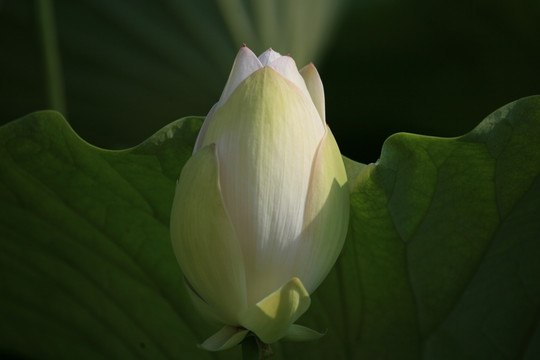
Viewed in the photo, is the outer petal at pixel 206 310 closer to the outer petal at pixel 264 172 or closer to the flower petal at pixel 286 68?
the outer petal at pixel 264 172

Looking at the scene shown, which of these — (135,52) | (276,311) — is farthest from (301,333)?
(135,52)

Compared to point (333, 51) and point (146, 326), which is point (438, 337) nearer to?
point (146, 326)

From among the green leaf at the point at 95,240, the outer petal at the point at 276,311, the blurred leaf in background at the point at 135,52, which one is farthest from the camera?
the blurred leaf in background at the point at 135,52

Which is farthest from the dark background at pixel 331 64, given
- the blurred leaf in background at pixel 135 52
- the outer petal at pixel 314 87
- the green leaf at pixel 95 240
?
the outer petal at pixel 314 87

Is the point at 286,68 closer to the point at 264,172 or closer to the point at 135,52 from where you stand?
the point at 264,172

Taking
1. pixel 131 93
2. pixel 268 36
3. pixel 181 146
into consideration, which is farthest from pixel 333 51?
pixel 181 146
